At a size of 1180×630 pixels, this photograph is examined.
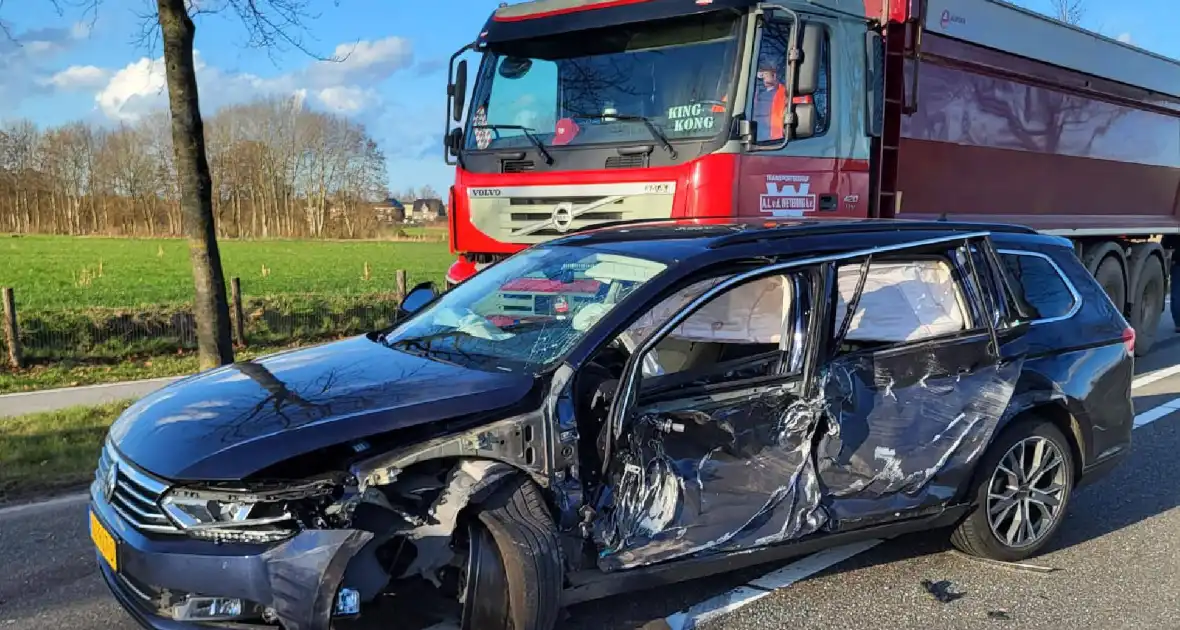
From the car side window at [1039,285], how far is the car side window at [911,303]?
414mm

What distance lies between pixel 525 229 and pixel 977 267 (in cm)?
356

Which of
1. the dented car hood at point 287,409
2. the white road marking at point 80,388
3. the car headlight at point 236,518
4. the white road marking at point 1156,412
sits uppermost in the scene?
the dented car hood at point 287,409

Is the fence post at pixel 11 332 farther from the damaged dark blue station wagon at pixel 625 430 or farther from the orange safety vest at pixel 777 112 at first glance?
the orange safety vest at pixel 777 112

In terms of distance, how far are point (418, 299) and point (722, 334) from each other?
69.1 inches

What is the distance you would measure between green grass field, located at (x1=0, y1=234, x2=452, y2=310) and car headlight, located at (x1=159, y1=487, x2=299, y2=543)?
1101 centimetres

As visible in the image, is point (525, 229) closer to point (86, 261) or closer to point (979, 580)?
point (979, 580)

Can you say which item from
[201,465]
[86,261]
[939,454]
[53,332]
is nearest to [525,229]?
[939,454]

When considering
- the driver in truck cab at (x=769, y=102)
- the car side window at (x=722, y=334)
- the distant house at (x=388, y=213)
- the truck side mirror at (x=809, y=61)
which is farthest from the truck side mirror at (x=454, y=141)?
the distant house at (x=388, y=213)

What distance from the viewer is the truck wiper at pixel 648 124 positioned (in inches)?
237

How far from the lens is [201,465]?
2695mm

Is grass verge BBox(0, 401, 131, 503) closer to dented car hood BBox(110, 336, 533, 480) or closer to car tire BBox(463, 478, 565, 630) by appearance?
dented car hood BBox(110, 336, 533, 480)

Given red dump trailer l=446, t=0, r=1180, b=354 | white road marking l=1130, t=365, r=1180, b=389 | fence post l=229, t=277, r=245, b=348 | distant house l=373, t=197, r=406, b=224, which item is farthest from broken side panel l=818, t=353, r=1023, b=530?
distant house l=373, t=197, r=406, b=224

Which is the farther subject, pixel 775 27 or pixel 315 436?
pixel 775 27

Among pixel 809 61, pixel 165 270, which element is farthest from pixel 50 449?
pixel 165 270
